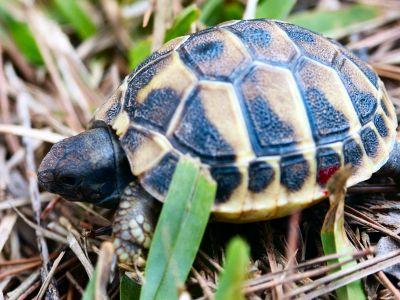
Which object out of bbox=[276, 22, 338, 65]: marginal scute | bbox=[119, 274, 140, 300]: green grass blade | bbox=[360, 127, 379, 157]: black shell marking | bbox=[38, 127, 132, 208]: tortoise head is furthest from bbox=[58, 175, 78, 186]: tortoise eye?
A: bbox=[360, 127, 379, 157]: black shell marking

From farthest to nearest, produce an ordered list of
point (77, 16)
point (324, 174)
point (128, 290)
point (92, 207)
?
point (77, 16) → point (92, 207) → point (324, 174) → point (128, 290)

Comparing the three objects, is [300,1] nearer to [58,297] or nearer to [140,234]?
[140,234]

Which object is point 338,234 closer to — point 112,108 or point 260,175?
point 260,175

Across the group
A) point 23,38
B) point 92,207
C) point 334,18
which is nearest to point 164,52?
point 92,207

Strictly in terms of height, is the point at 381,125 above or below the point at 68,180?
below

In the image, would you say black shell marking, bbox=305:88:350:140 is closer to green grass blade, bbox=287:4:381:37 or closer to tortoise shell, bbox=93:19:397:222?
tortoise shell, bbox=93:19:397:222

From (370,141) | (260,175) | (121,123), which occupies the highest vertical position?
(121,123)

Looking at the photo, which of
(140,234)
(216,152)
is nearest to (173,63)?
(216,152)

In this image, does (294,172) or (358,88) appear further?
(358,88)
